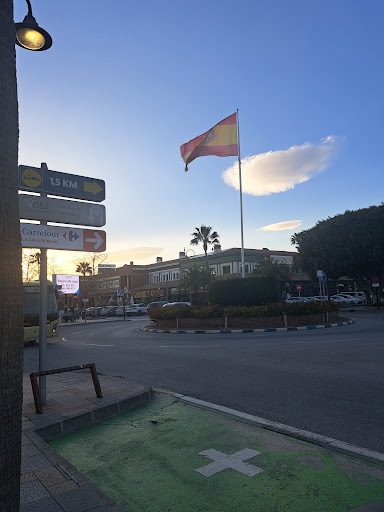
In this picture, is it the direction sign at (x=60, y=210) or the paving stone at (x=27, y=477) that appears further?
the direction sign at (x=60, y=210)

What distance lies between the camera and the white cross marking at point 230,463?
11.6ft

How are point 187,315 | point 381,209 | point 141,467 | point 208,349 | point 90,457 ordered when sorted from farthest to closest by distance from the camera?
point 381,209 < point 187,315 < point 208,349 < point 90,457 < point 141,467

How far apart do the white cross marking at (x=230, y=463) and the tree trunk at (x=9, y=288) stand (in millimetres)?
2164

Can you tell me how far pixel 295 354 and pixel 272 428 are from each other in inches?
234

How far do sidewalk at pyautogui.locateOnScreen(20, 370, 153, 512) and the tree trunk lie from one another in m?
1.15

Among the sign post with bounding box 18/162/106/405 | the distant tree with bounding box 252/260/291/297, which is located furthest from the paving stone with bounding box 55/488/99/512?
the distant tree with bounding box 252/260/291/297

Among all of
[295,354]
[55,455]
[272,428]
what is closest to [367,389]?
[272,428]

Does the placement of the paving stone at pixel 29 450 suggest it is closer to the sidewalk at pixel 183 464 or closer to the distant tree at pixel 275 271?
the sidewalk at pixel 183 464

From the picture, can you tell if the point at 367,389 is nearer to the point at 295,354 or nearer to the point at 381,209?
the point at 295,354

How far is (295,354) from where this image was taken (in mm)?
10367

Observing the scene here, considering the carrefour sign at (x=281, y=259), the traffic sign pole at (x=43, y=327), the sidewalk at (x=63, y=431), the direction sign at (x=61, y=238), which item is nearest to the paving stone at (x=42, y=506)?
the sidewalk at (x=63, y=431)

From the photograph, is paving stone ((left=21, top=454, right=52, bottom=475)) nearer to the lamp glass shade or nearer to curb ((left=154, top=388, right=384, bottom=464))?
curb ((left=154, top=388, right=384, bottom=464))

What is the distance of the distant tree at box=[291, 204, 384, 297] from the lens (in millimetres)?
35906

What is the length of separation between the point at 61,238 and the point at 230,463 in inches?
160
